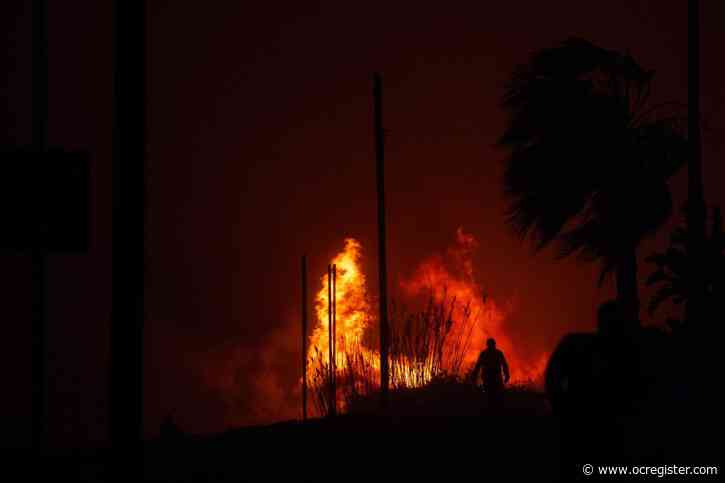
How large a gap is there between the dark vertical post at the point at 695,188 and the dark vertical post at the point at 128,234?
9.42m

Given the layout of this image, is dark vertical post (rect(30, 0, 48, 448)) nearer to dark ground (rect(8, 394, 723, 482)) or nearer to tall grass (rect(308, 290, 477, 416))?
dark ground (rect(8, 394, 723, 482))

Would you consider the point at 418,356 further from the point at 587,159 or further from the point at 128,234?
the point at 128,234

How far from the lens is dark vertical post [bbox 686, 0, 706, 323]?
590 inches

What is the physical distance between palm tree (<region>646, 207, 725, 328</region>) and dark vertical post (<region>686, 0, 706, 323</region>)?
0.09 m

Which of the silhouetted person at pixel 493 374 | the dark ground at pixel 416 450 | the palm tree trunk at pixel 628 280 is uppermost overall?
the palm tree trunk at pixel 628 280

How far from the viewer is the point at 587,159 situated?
58.9 ft

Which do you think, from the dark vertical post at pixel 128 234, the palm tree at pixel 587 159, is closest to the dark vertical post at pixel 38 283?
the dark vertical post at pixel 128 234

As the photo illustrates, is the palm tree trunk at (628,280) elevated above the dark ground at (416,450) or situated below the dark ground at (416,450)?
above

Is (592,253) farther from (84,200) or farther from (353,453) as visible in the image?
(84,200)

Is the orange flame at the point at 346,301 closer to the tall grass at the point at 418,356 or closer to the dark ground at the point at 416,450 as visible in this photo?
the tall grass at the point at 418,356

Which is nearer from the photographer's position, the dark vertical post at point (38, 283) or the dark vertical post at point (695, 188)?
the dark vertical post at point (38, 283)

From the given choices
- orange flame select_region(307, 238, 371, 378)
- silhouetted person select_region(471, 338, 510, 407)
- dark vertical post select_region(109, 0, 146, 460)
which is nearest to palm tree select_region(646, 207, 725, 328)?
silhouetted person select_region(471, 338, 510, 407)

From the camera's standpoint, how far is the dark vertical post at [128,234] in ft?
25.5

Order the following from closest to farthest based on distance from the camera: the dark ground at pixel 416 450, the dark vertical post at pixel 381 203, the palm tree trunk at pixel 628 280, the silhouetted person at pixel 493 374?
the dark ground at pixel 416 450 < the palm tree trunk at pixel 628 280 < the silhouetted person at pixel 493 374 < the dark vertical post at pixel 381 203
